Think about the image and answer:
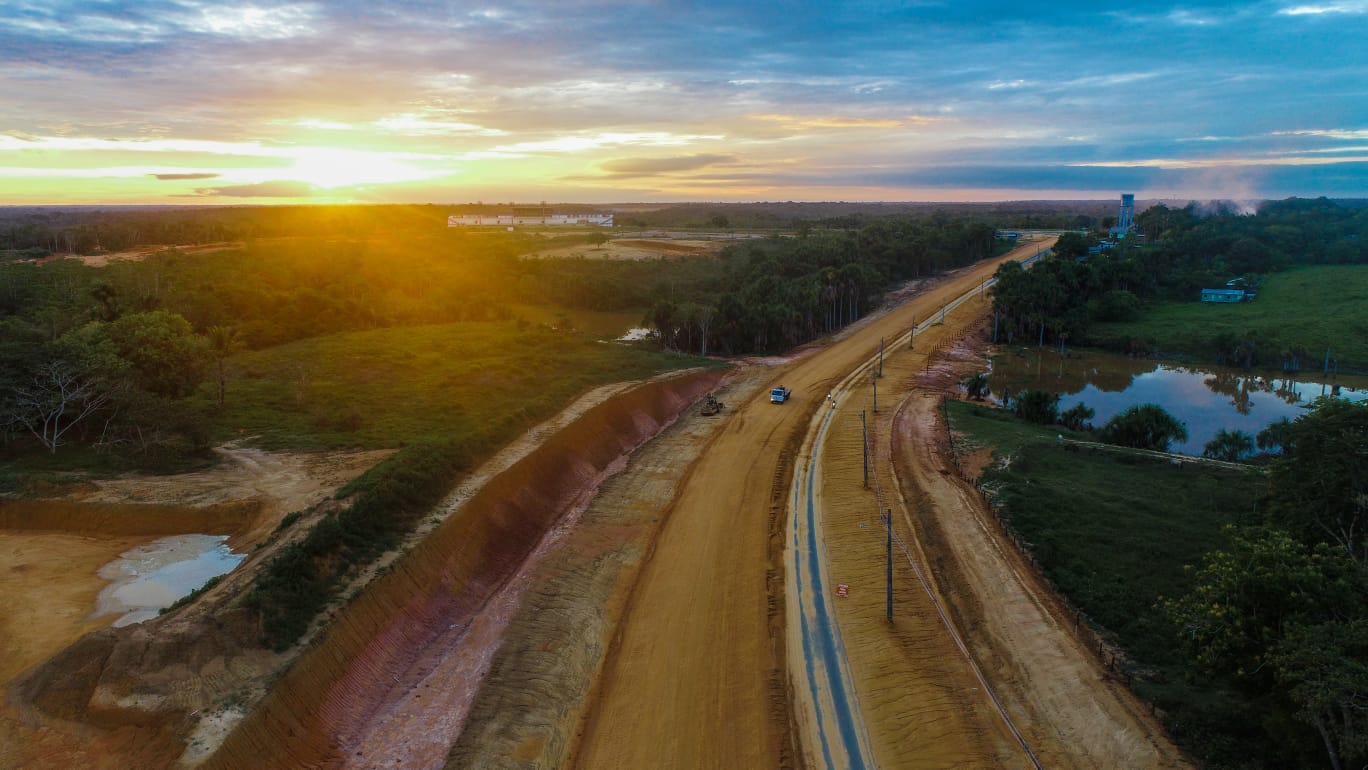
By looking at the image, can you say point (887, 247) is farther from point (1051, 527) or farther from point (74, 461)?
point (74, 461)

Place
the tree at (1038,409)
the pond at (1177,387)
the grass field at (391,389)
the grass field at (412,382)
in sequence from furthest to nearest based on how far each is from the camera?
the pond at (1177,387)
the tree at (1038,409)
the grass field at (412,382)
the grass field at (391,389)

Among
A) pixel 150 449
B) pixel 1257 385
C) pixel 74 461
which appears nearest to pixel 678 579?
pixel 150 449

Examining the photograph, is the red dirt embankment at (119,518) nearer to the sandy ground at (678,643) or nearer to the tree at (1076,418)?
the sandy ground at (678,643)

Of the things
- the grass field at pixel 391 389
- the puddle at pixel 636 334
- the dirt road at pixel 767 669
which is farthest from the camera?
the puddle at pixel 636 334

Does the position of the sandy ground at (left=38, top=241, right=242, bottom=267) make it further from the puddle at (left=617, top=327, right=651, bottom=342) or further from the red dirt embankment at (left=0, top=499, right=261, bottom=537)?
the red dirt embankment at (left=0, top=499, right=261, bottom=537)

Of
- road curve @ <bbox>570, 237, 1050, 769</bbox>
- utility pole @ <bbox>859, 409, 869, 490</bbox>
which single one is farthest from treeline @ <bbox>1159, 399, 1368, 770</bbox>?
utility pole @ <bbox>859, 409, 869, 490</bbox>

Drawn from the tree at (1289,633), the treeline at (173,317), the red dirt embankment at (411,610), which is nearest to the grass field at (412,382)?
the treeline at (173,317)
